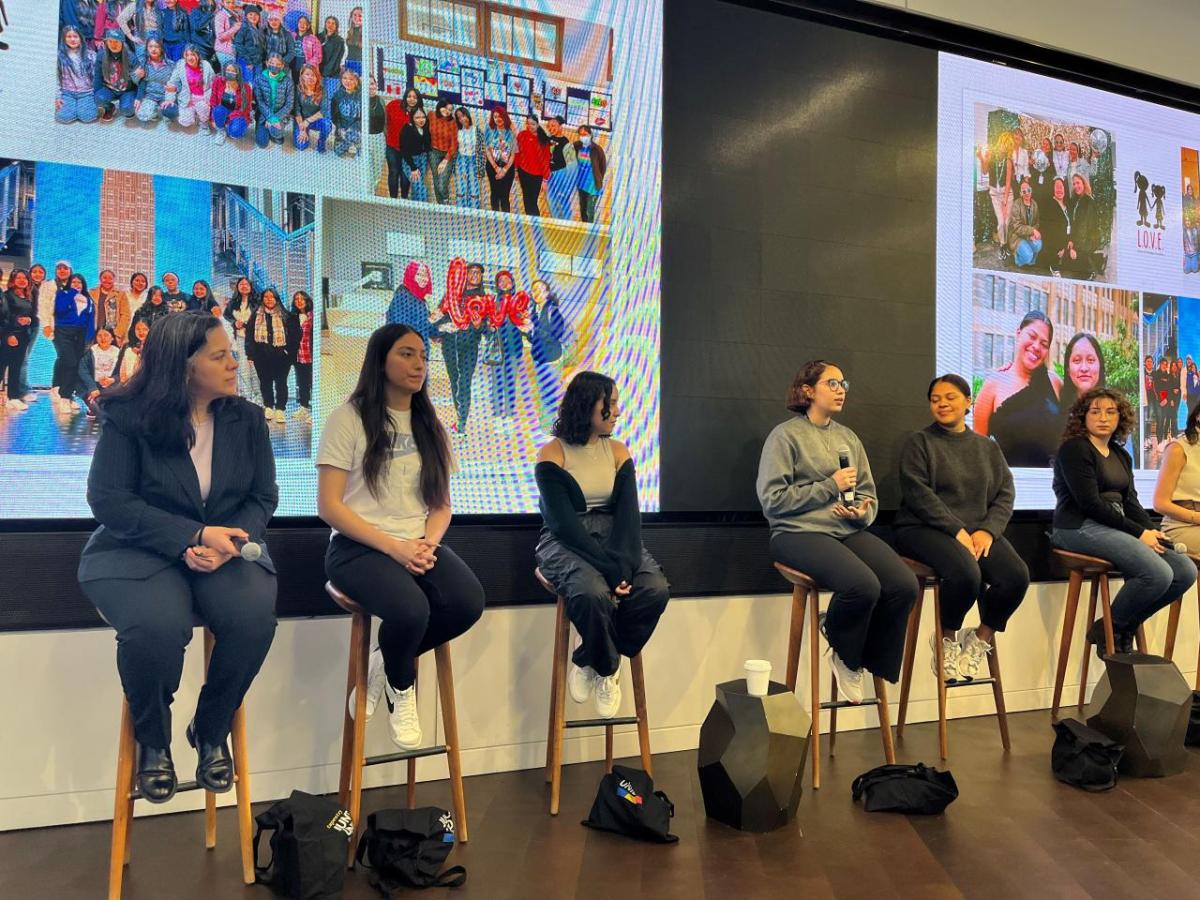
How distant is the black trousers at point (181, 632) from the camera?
211 centimetres

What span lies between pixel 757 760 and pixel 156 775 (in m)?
1.51

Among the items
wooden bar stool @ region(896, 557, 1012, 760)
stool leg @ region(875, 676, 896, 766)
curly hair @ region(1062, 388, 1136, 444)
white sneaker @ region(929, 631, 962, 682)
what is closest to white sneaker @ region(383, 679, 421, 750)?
stool leg @ region(875, 676, 896, 766)

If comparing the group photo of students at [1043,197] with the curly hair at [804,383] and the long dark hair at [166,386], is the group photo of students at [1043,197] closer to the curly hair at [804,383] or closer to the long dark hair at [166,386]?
the curly hair at [804,383]

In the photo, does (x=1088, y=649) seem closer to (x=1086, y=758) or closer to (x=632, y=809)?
(x=1086, y=758)

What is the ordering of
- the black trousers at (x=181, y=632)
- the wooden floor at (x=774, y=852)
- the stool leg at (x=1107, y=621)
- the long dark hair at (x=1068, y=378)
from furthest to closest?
the long dark hair at (x=1068, y=378), the stool leg at (x=1107, y=621), the wooden floor at (x=774, y=852), the black trousers at (x=181, y=632)

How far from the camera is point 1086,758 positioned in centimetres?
303

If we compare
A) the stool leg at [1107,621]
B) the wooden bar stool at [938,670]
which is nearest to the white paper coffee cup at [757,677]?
the wooden bar stool at [938,670]

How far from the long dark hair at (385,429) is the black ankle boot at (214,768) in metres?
0.77

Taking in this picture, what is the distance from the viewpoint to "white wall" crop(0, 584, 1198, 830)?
2.64m

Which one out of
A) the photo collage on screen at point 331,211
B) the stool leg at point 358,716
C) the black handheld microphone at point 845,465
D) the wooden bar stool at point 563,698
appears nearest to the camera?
the stool leg at point 358,716

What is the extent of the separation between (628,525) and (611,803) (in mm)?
840

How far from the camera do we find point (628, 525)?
9.85ft

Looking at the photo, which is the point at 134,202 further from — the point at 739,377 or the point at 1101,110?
the point at 1101,110

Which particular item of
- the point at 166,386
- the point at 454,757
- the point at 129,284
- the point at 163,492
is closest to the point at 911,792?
the point at 454,757
